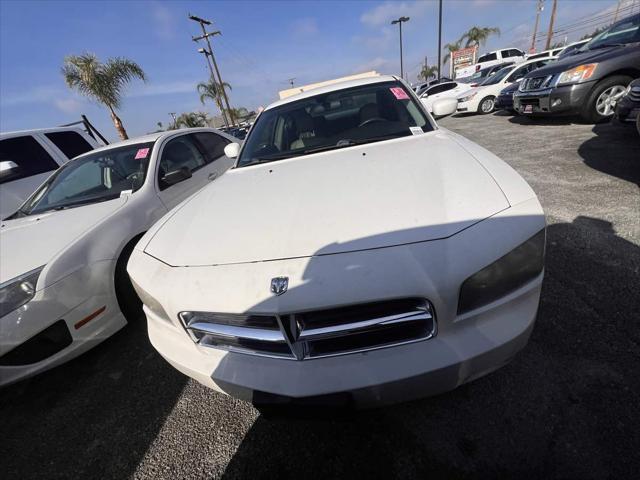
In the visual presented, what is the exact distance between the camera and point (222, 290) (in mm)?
1161

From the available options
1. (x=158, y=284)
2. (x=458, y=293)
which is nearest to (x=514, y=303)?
(x=458, y=293)

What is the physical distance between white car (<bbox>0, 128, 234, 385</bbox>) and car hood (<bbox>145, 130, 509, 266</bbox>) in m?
0.90

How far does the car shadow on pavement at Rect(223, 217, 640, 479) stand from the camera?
1231 millimetres

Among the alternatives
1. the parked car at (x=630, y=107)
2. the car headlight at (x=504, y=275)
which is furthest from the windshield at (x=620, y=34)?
the car headlight at (x=504, y=275)

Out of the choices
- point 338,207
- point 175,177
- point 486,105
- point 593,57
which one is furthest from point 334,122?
point 486,105

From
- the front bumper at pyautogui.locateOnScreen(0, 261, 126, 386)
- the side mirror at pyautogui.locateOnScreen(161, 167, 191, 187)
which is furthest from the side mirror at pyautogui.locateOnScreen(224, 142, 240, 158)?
the front bumper at pyautogui.locateOnScreen(0, 261, 126, 386)

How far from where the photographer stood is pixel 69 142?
499 cm

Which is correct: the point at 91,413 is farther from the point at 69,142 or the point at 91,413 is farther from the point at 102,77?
the point at 102,77

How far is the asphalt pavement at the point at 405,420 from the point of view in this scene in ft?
4.20

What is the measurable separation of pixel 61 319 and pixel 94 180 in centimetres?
179

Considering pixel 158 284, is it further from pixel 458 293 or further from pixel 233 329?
pixel 458 293

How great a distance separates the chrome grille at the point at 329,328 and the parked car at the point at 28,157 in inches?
179

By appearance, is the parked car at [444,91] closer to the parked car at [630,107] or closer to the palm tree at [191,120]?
the parked car at [630,107]

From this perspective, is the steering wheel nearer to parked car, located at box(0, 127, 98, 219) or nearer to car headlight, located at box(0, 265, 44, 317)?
car headlight, located at box(0, 265, 44, 317)
